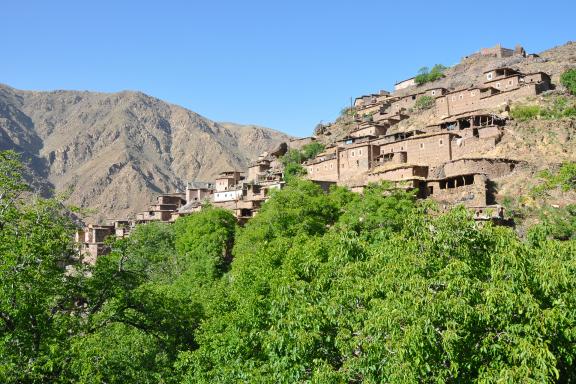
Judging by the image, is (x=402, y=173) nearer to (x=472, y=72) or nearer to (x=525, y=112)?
(x=525, y=112)

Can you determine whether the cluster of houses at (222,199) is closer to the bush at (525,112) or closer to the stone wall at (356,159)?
the stone wall at (356,159)

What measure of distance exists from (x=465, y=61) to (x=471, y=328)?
75536mm

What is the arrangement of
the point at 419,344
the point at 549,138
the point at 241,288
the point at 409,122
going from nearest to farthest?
the point at 419,344 < the point at 241,288 < the point at 549,138 < the point at 409,122

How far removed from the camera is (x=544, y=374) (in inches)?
376

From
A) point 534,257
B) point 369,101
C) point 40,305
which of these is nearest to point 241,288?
point 40,305

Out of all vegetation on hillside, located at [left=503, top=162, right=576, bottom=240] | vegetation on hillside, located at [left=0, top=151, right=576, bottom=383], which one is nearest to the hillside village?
vegetation on hillside, located at [left=503, top=162, right=576, bottom=240]

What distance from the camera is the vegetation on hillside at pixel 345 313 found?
1069 cm

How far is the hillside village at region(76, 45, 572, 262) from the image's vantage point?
43375 millimetres

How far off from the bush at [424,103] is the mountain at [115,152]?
263 feet

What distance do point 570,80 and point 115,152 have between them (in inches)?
5201

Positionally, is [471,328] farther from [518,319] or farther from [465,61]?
[465,61]

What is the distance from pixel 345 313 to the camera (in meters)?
12.8

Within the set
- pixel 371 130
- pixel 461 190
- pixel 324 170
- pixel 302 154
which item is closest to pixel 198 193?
pixel 302 154

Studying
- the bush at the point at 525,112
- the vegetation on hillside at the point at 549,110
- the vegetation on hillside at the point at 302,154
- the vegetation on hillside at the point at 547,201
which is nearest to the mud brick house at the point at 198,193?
the vegetation on hillside at the point at 302,154
